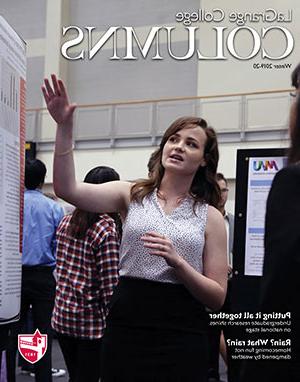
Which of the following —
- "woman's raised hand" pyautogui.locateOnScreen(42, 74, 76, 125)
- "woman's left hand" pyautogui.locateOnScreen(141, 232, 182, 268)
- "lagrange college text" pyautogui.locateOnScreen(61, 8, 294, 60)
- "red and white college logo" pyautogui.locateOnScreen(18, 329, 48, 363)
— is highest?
"lagrange college text" pyautogui.locateOnScreen(61, 8, 294, 60)

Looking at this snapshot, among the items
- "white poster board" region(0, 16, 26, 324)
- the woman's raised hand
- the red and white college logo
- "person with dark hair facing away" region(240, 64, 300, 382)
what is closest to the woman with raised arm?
the woman's raised hand

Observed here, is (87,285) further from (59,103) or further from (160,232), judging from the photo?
(59,103)

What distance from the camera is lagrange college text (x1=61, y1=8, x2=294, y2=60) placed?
12445 mm

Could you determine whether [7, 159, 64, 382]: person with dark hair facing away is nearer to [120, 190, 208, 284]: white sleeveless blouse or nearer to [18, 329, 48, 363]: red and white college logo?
[18, 329, 48, 363]: red and white college logo

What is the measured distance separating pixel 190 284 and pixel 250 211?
567mm

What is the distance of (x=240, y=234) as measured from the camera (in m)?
2.57

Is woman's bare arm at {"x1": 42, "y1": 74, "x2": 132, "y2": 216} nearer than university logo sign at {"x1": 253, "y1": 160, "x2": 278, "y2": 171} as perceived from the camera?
Yes

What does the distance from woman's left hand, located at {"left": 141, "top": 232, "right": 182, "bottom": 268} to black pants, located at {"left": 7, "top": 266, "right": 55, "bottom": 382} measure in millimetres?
2380

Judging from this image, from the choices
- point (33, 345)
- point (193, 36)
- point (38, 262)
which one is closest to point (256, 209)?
point (38, 262)

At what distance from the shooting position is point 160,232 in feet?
7.06

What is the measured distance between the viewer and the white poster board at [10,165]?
1759 millimetres

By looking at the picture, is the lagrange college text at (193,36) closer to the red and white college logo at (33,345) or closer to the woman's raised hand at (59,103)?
the red and white college logo at (33,345)

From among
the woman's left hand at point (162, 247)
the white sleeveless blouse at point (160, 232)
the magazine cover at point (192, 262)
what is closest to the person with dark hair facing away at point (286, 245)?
the magazine cover at point (192, 262)

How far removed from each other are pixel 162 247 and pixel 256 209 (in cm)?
64
